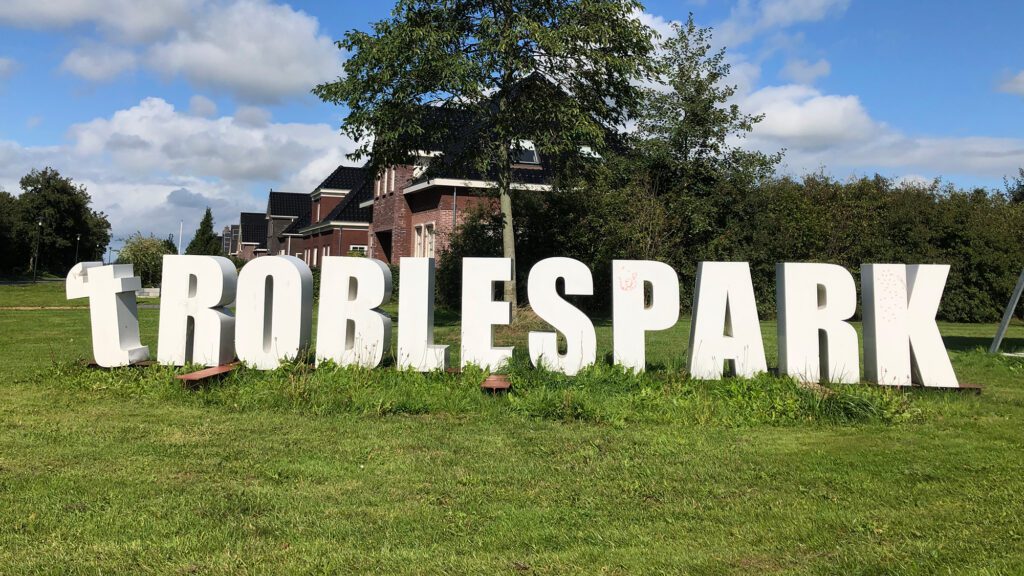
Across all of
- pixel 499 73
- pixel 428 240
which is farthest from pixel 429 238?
pixel 499 73

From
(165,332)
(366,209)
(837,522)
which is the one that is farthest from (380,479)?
(366,209)

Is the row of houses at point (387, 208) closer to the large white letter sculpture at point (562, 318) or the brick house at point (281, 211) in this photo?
the brick house at point (281, 211)

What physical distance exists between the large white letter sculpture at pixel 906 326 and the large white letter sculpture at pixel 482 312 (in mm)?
4199

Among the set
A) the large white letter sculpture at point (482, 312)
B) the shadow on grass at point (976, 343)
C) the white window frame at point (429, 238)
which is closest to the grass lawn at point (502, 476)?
the large white letter sculpture at point (482, 312)

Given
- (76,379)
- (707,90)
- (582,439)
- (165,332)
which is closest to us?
(582,439)

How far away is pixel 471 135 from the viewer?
19.4 meters

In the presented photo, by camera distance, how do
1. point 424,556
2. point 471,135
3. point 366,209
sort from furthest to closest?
point 366,209 < point 471,135 < point 424,556

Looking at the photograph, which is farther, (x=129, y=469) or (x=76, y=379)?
(x=76, y=379)

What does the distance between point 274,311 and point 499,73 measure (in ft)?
34.7

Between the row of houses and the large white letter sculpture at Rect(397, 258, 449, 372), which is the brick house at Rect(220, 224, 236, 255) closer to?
the row of houses

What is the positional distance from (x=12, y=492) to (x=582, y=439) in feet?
13.0

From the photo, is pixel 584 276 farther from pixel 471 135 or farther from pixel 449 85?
pixel 471 135

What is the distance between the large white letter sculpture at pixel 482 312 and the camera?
9062 mm

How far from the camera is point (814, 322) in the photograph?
8.74 m
